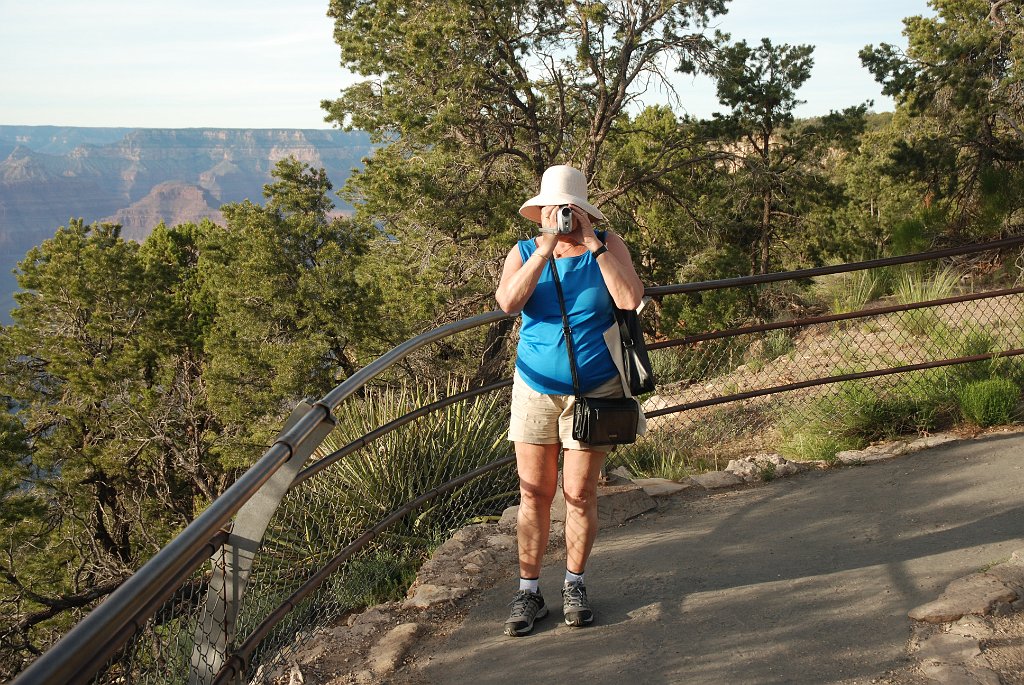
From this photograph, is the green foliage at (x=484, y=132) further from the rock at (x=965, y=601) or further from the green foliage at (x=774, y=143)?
the rock at (x=965, y=601)

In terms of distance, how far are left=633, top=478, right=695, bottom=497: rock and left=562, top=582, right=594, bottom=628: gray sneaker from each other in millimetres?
1660

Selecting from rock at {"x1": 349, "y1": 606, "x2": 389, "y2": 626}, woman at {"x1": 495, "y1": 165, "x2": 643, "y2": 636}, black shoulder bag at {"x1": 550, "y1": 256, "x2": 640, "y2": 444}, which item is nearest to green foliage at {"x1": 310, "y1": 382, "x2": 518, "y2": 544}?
rock at {"x1": 349, "y1": 606, "x2": 389, "y2": 626}

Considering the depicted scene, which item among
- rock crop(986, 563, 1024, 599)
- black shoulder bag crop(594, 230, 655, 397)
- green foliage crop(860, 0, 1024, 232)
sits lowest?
rock crop(986, 563, 1024, 599)

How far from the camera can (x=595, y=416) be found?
11.2ft

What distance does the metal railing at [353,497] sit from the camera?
6.82 feet

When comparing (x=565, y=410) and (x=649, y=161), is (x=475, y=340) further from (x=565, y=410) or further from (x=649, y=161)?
(x=565, y=410)

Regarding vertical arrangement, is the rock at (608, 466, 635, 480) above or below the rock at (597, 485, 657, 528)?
below

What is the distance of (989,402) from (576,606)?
3906 mm

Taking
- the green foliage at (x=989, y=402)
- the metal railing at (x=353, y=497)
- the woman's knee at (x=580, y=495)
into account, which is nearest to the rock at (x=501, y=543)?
the metal railing at (x=353, y=497)

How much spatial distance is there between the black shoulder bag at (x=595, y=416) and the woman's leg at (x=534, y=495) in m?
0.21

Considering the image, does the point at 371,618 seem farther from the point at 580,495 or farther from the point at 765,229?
the point at 765,229

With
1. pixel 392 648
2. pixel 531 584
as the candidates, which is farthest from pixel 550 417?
pixel 392 648

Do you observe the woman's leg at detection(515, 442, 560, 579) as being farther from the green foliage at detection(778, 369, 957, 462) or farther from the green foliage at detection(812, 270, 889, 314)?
the green foliage at detection(812, 270, 889, 314)

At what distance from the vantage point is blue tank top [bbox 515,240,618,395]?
3.46 metres
